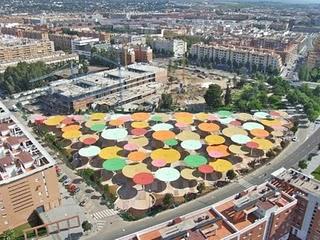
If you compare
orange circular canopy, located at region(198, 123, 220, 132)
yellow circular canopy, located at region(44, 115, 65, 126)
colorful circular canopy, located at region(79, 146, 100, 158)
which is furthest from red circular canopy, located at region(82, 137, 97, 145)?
orange circular canopy, located at region(198, 123, 220, 132)

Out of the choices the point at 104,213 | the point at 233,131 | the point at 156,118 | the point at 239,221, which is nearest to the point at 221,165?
the point at 233,131

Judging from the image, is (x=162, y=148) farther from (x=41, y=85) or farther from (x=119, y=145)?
(x=41, y=85)

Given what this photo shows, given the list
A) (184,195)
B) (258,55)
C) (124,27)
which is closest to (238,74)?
(258,55)

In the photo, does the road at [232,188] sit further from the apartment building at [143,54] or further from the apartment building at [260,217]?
the apartment building at [143,54]

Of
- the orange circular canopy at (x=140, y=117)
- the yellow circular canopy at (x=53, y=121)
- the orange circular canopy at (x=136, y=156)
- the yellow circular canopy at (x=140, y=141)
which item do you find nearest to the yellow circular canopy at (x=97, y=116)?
the yellow circular canopy at (x=53, y=121)

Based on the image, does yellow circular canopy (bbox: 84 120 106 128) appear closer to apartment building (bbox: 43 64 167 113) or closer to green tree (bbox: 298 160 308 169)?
apartment building (bbox: 43 64 167 113)

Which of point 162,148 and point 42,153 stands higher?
point 42,153
